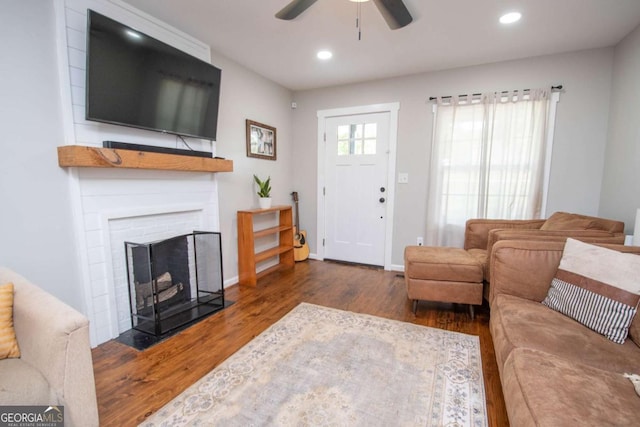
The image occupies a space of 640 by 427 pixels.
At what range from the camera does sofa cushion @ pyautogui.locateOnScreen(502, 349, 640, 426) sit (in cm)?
91

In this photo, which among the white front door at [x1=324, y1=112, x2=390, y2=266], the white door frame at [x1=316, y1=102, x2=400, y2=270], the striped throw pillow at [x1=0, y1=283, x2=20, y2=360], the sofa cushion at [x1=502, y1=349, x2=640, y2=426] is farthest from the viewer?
the white front door at [x1=324, y1=112, x2=390, y2=266]

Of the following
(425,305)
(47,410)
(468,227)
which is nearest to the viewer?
(47,410)

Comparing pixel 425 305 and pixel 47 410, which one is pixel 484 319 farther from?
pixel 47 410

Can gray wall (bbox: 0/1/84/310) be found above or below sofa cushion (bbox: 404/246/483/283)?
Result: above

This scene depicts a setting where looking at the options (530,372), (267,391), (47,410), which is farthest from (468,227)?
(47,410)

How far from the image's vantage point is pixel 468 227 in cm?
311

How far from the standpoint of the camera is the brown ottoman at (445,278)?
242cm

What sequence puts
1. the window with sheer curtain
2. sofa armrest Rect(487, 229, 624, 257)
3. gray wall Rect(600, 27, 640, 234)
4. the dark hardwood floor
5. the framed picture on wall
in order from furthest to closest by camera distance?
the framed picture on wall → the window with sheer curtain → gray wall Rect(600, 27, 640, 234) → sofa armrest Rect(487, 229, 624, 257) → the dark hardwood floor

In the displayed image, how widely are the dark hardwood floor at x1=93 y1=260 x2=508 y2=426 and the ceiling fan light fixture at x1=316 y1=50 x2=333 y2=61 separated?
2.45 metres

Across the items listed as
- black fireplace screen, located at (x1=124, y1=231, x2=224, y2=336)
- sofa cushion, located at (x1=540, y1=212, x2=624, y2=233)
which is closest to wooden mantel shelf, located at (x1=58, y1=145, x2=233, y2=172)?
black fireplace screen, located at (x1=124, y1=231, x2=224, y2=336)

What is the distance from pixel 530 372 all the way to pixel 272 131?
3.51 m

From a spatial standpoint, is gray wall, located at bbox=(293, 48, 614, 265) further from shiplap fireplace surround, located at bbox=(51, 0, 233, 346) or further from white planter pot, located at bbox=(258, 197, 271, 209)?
shiplap fireplace surround, located at bbox=(51, 0, 233, 346)

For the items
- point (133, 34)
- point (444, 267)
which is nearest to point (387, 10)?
point (133, 34)

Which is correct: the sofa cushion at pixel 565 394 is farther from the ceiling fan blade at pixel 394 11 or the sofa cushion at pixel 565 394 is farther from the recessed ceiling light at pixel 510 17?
the recessed ceiling light at pixel 510 17
